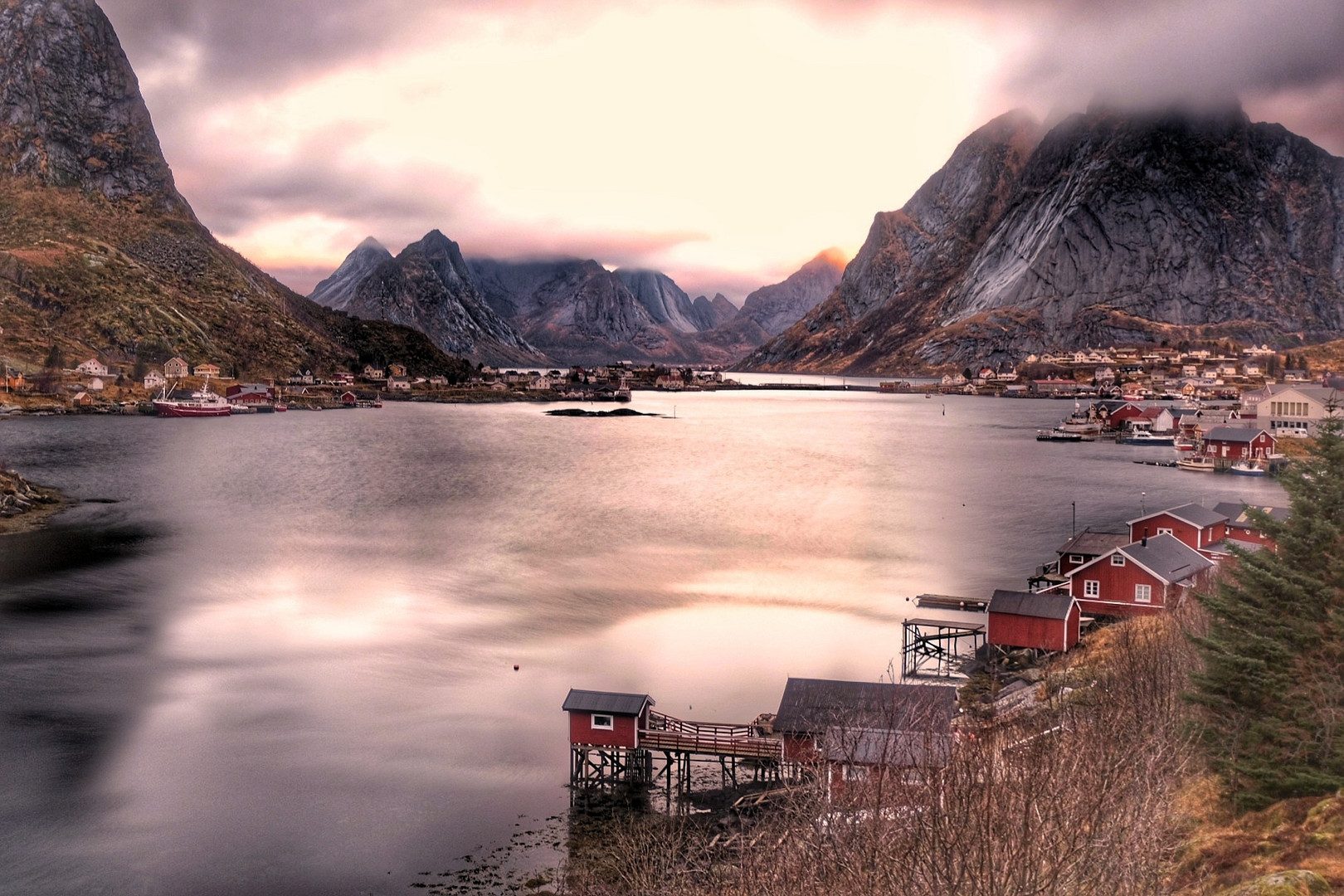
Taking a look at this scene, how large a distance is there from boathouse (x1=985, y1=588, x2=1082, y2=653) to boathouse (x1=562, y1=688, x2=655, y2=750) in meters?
16.1

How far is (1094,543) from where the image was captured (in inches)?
1678

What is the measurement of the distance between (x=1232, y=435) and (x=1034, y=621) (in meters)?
83.1

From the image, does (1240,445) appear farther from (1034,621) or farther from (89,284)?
(89,284)

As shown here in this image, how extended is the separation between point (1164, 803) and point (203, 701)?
99.7 ft

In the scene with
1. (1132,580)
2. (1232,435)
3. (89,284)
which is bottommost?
(1132,580)

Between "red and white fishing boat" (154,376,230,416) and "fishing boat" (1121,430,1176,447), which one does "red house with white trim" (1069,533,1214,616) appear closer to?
"fishing boat" (1121,430,1176,447)

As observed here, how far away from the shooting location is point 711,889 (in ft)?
54.9

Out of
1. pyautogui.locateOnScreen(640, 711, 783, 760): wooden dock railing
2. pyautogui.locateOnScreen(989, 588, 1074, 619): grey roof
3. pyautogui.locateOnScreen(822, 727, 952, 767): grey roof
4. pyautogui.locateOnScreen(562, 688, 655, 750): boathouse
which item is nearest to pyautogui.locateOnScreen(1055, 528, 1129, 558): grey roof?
pyautogui.locateOnScreen(989, 588, 1074, 619): grey roof

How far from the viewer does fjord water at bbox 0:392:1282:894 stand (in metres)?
23.5

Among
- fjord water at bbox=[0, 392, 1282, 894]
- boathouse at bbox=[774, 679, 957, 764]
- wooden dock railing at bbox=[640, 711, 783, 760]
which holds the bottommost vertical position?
fjord water at bbox=[0, 392, 1282, 894]

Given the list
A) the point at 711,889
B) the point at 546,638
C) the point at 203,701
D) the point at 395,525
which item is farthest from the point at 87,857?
the point at 395,525

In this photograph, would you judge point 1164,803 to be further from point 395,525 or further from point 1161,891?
point 395,525

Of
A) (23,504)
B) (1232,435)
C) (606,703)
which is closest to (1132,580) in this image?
(606,703)

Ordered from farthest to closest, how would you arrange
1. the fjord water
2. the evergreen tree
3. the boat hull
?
the boat hull
the fjord water
the evergreen tree
